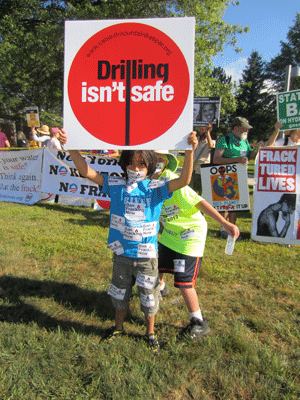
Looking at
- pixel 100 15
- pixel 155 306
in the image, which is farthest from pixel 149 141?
pixel 100 15

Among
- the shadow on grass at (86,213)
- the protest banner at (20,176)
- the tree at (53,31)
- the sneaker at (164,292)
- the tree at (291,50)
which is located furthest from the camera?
the tree at (291,50)

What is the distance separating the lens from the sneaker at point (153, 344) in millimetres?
2363

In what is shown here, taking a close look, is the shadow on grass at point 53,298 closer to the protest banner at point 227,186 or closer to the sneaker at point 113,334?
the sneaker at point 113,334

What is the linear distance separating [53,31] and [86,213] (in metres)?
12.8

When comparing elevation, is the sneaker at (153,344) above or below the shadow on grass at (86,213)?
below

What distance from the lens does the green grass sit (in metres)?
2.04

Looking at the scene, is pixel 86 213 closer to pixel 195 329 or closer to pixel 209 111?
pixel 195 329

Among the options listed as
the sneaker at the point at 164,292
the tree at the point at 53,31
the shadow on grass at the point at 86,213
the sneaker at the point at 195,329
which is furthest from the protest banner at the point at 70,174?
the tree at the point at 53,31

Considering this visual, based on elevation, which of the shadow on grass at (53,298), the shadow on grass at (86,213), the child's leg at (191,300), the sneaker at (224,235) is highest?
the shadow on grass at (86,213)

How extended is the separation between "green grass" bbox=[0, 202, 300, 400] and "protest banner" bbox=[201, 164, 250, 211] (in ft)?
3.04

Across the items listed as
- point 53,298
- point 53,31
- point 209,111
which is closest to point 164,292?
point 53,298

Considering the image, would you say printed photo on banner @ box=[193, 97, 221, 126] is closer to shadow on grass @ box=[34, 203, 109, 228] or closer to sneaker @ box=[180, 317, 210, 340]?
shadow on grass @ box=[34, 203, 109, 228]

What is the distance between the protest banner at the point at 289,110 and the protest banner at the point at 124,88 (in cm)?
403

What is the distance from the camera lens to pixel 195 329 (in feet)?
8.36
